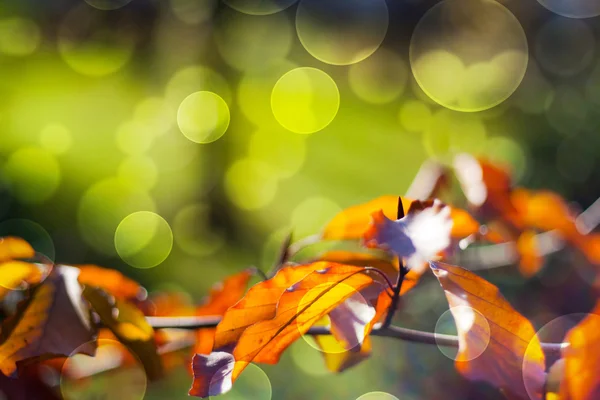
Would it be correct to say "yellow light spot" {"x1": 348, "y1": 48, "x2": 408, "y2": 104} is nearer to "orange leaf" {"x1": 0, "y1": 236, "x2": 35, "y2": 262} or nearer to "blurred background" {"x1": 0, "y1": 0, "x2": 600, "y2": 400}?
"blurred background" {"x1": 0, "y1": 0, "x2": 600, "y2": 400}

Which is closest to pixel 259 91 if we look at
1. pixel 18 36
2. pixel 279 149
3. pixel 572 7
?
pixel 279 149

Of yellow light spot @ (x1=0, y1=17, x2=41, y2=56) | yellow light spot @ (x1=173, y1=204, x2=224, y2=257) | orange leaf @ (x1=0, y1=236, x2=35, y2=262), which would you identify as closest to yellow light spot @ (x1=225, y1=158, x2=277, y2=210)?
yellow light spot @ (x1=173, y1=204, x2=224, y2=257)

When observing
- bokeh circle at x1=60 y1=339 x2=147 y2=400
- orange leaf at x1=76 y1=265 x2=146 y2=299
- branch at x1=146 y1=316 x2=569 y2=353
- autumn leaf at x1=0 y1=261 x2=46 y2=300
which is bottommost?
bokeh circle at x1=60 y1=339 x2=147 y2=400

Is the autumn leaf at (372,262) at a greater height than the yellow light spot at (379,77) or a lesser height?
greater

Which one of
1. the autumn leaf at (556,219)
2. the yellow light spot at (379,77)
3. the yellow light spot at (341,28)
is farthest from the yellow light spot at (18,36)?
the autumn leaf at (556,219)

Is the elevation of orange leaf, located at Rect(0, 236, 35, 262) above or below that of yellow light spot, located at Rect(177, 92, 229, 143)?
above

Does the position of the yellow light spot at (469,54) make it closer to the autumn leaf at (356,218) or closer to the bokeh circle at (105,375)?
the bokeh circle at (105,375)
